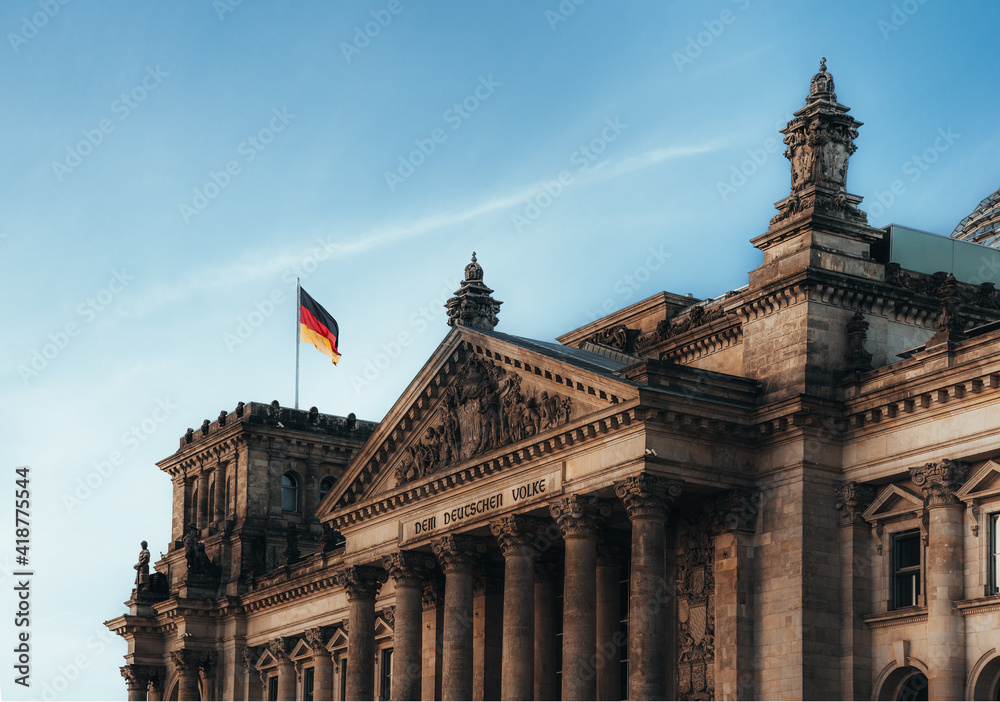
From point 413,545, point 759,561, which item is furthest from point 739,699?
point 413,545

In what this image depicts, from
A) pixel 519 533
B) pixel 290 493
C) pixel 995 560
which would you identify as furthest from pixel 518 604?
pixel 290 493

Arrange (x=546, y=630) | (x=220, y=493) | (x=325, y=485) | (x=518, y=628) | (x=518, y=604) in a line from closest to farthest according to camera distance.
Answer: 1. (x=518, y=628)
2. (x=518, y=604)
3. (x=546, y=630)
4. (x=220, y=493)
5. (x=325, y=485)

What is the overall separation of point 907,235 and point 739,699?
548 inches

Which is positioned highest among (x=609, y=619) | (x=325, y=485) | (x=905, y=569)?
(x=325, y=485)

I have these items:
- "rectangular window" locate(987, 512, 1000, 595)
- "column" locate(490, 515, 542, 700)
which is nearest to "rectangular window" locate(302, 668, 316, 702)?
"column" locate(490, 515, 542, 700)

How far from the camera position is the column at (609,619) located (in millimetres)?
47312

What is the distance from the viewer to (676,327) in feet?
172

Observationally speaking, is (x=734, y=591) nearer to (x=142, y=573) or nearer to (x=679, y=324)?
(x=679, y=324)

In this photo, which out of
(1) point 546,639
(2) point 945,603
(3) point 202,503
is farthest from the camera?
(3) point 202,503

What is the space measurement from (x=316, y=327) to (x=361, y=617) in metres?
20.3

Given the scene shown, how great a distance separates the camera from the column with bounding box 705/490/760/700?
141ft

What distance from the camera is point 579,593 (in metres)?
44.9

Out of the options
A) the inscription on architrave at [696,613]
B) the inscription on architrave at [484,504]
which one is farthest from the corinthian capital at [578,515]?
the inscription on architrave at [696,613]

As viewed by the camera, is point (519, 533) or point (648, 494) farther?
point (519, 533)
